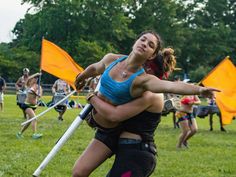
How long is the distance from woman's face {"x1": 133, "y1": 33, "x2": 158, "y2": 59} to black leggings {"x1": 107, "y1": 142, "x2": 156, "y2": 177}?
0.79 meters

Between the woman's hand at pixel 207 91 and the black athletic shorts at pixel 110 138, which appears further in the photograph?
the black athletic shorts at pixel 110 138

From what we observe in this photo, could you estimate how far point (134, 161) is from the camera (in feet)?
14.8

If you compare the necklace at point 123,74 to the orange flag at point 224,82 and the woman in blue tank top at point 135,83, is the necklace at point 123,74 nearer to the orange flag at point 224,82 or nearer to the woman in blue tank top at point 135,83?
the woman in blue tank top at point 135,83

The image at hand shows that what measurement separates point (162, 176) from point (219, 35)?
6006 cm

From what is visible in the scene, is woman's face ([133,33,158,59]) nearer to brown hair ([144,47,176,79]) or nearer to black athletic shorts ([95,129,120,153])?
brown hair ([144,47,176,79])

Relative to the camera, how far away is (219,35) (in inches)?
2618

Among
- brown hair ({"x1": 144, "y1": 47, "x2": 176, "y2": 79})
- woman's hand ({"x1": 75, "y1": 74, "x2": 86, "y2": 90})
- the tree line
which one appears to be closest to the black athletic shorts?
brown hair ({"x1": 144, "y1": 47, "x2": 176, "y2": 79})

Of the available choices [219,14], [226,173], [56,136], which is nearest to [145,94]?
[226,173]

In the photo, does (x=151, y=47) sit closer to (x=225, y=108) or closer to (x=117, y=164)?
(x=117, y=164)

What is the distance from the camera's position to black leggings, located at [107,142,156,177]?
4469mm

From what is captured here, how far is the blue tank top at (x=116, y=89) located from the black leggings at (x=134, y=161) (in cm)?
41

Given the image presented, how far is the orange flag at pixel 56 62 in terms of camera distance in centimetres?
1509

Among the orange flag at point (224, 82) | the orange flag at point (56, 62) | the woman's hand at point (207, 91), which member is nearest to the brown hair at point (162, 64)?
the woman's hand at point (207, 91)

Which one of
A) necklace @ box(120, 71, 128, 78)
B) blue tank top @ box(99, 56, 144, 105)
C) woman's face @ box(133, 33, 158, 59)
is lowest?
blue tank top @ box(99, 56, 144, 105)
